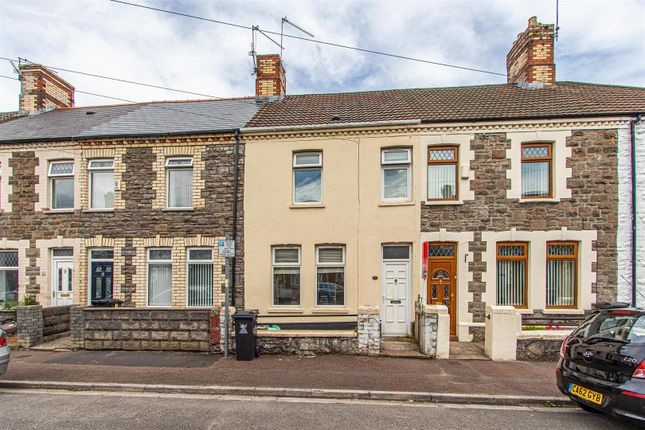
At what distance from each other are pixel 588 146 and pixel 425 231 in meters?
5.15

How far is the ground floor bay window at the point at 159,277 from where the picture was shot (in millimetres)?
11309

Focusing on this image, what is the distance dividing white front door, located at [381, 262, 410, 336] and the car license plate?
5.20 metres

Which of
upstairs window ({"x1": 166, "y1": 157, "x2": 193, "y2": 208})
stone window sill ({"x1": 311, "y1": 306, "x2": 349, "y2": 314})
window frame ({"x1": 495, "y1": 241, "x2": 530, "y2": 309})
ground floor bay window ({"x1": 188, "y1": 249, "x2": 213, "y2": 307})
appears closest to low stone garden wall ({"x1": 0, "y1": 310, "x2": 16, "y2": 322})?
ground floor bay window ({"x1": 188, "y1": 249, "x2": 213, "y2": 307})

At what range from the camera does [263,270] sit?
35.8 ft

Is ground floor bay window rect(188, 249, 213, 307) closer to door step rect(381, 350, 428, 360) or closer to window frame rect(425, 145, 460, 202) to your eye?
door step rect(381, 350, 428, 360)

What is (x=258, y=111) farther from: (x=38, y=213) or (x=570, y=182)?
(x=570, y=182)

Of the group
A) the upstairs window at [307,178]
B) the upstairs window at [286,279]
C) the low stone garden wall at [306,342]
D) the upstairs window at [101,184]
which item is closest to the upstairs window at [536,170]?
the upstairs window at [307,178]

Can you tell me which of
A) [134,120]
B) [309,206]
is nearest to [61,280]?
[134,120]

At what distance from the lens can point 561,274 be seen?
10.3 m

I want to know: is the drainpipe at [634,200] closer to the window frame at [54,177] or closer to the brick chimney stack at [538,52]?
the brick chimney stack at [538,52]

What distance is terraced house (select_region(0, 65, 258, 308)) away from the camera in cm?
1118

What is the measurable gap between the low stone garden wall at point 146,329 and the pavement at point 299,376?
0.32 meters

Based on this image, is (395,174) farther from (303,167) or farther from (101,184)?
(101,184)

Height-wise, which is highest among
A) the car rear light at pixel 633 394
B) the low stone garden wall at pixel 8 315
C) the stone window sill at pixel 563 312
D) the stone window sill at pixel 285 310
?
the car rear light at pixel 633 394
